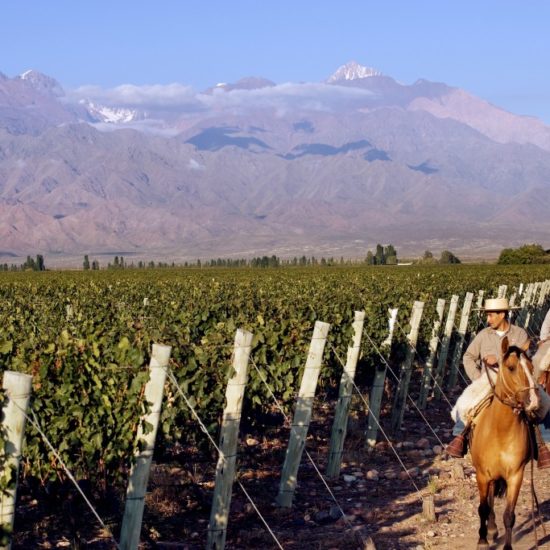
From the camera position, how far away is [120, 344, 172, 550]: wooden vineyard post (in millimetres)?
8562

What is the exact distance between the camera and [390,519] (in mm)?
11453


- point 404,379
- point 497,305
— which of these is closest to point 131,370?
point 497,305

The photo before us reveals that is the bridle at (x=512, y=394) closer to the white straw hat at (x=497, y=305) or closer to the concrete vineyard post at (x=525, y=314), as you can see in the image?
the white straw hat at (x=497, y=305)

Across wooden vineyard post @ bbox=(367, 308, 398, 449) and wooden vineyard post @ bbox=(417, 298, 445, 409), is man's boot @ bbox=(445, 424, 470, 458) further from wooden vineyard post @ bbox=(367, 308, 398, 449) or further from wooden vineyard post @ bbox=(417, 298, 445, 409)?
wooden vineyard post @ bbox=(417, 298, 445, 409)

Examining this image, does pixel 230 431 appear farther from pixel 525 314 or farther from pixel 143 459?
pixel 525 314

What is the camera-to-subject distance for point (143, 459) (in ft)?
28.9

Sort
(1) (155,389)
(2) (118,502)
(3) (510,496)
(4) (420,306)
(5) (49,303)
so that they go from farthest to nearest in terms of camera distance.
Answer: (5) (49,303) < (4) (420,306) < (2) (118,502) < (3) (510,496) < (1) (155,389)

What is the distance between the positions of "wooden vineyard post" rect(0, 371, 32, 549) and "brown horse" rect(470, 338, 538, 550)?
442 centimetres

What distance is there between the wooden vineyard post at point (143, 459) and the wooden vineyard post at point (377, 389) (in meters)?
6.55

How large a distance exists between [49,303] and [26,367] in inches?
431

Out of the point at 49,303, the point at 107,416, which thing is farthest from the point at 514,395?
the point at 49,303

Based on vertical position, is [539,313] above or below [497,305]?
below

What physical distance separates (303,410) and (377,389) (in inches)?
169

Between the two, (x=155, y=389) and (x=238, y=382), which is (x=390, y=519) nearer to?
(x=238, y=382)
